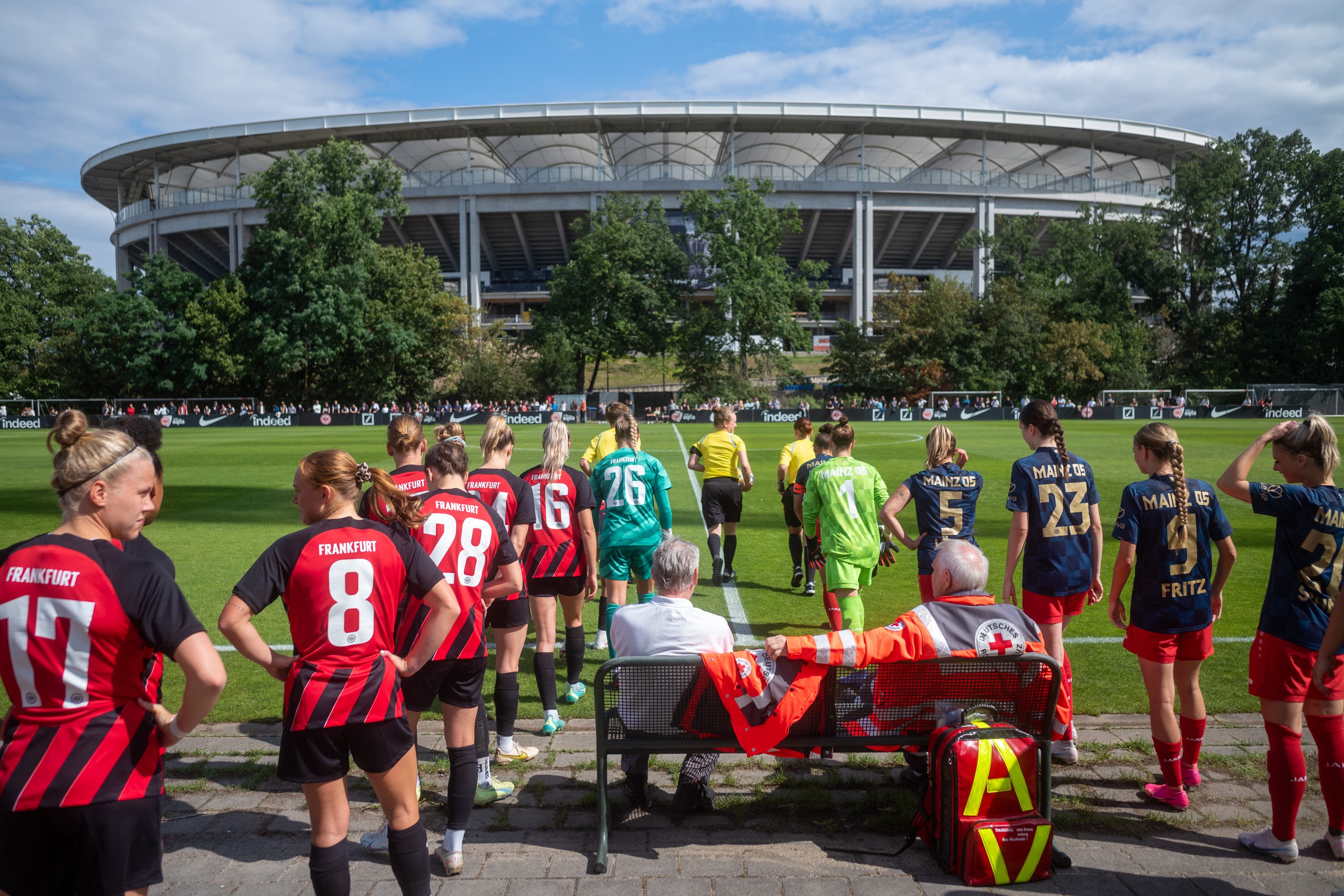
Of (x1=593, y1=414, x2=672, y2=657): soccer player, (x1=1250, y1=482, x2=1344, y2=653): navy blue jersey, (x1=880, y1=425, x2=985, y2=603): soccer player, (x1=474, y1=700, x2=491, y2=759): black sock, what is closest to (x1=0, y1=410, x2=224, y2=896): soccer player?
(x1=474, y1=700, x2=491, y2=759): black sock

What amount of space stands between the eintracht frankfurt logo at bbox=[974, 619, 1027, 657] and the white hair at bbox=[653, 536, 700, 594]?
1.30m

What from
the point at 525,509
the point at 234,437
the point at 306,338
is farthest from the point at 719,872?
the point at 306,338

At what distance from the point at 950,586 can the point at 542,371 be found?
203 ft

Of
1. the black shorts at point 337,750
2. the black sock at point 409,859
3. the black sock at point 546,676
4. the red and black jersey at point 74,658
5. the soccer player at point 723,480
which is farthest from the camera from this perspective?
the soccer player at point 723,480

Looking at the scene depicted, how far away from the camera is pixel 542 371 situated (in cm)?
6397

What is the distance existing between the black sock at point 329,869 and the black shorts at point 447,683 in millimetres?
746

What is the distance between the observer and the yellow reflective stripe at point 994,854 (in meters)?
3.24

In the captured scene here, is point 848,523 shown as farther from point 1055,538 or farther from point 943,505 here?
point 1055,538

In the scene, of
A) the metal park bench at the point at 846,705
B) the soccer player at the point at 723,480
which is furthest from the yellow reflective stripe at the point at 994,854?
the soccer player at the point at 723,480

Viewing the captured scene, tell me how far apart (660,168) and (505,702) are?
68.2 meters

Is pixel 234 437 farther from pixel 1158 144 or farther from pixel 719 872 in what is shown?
pixel 1158 144

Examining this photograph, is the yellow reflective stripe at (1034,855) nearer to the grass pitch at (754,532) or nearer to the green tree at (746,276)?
the grass pitch at (754,532)

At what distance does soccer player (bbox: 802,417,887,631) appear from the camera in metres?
5.79

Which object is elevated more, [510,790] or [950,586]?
[950,586]
